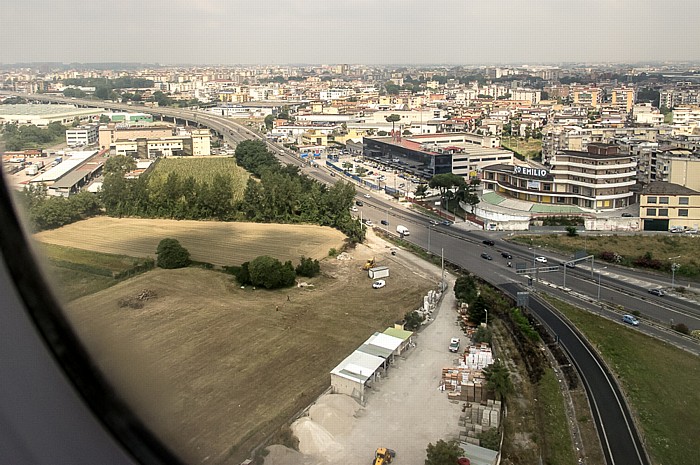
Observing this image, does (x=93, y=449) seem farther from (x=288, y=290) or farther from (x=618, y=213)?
→ (x=618, y=213)

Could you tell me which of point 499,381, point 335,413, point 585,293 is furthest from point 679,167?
point 335,413

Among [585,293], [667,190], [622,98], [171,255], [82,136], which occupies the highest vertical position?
[622,98]

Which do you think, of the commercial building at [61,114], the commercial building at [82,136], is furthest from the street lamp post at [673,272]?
the commercial building at [82,136]

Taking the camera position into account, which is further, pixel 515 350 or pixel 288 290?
pixel 288 290

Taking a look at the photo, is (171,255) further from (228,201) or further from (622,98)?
(622,98)

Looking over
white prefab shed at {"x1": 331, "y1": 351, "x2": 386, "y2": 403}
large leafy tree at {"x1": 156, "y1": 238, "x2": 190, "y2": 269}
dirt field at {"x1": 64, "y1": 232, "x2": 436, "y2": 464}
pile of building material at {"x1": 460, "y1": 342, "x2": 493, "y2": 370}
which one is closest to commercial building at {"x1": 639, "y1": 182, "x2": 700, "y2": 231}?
dirt field at {"x1": 64, "y1": 232, "x2": 436, "y2": 464}

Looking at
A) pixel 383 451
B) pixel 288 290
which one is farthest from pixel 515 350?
pixel 288 290
